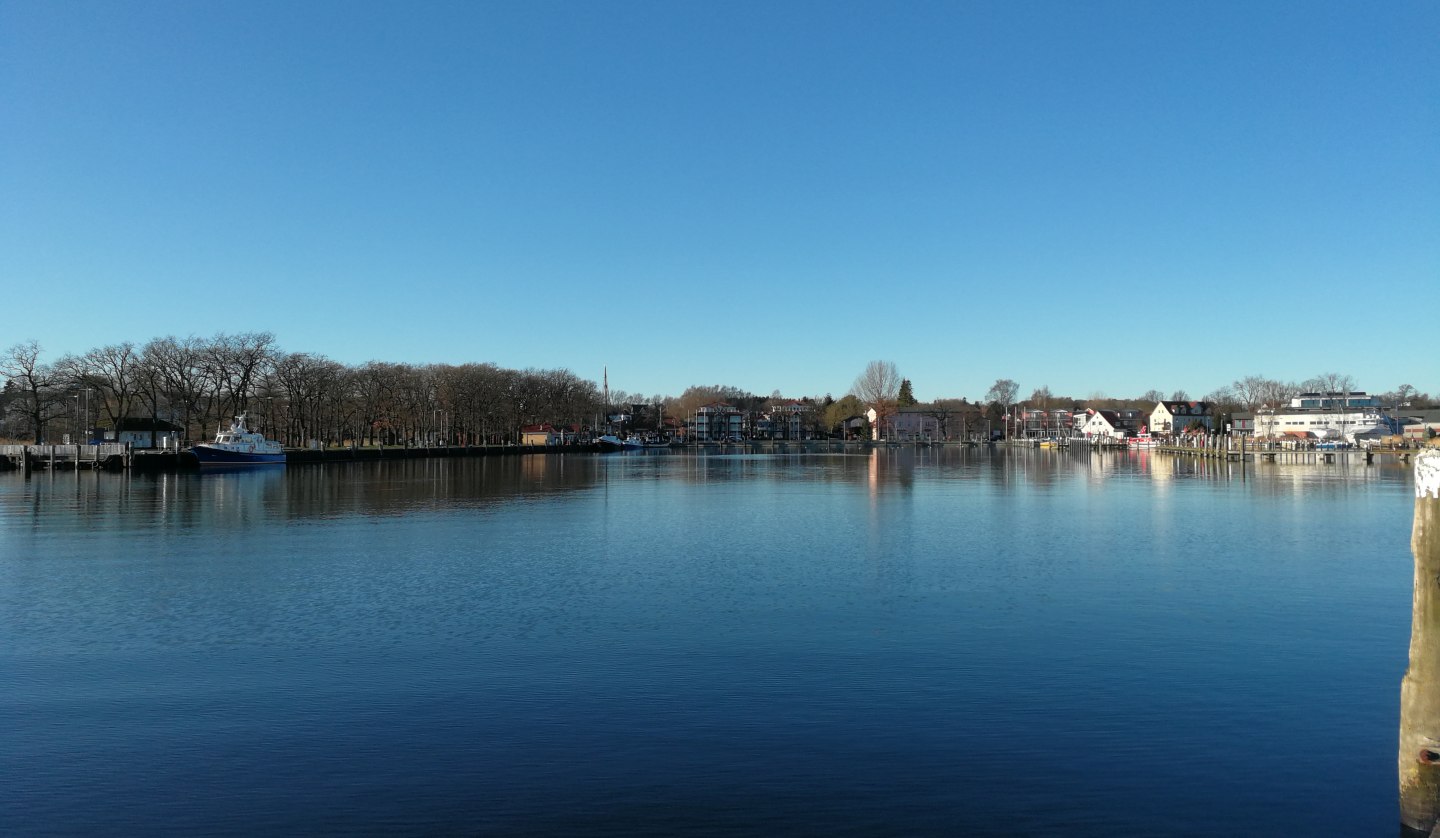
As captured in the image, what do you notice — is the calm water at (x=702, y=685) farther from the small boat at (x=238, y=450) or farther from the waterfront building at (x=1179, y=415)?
the waterfront building at (x=1179, y=415)

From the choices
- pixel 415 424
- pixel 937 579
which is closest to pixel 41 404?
pixel 415 424

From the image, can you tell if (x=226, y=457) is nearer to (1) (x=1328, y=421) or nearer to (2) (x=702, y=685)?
(2) (x=702, y=685)

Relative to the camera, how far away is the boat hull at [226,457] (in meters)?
74.9

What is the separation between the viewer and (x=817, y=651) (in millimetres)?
14164

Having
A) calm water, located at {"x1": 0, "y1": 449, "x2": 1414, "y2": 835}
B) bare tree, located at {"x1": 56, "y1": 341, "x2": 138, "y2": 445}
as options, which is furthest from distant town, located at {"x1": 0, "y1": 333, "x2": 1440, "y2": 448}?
calm water, located at {"x1": 0, "y1": 449, "x2": 1414, "y2": 835}

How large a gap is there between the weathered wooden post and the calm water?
737mm

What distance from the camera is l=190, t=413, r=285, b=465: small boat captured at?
246ft

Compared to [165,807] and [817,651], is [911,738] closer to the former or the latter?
[817,651]

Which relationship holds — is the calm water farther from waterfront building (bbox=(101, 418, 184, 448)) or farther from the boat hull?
waterfront building (bbox=(101, 418, 184, 448))

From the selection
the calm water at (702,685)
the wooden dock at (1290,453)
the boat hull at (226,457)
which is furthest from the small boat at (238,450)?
the wooden dock at (1290,453)

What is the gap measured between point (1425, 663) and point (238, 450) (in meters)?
82.4

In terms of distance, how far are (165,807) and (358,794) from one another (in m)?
1.66

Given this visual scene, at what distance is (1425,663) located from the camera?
24.7 feet

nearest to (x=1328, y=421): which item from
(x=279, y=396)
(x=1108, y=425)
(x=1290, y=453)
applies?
(x=1290, y=453)
